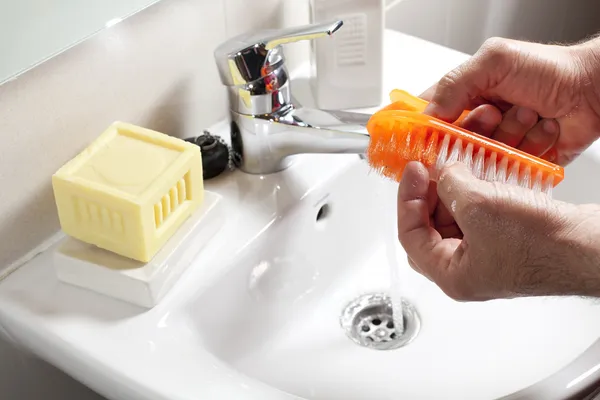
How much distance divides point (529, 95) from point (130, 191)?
1.06ft

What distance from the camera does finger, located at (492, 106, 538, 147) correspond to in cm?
64

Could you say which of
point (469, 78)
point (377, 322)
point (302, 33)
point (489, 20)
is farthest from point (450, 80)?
point (489, 20)

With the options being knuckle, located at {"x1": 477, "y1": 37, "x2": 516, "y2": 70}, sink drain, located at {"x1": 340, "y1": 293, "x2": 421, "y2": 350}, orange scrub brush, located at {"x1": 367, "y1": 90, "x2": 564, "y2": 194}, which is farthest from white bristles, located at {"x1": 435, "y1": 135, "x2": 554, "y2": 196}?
sink drain, located at {"x1": 340, "y1": 293, "x2": 421, "y2": 350}

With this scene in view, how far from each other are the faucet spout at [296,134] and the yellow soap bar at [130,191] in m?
0.08

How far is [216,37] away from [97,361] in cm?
32

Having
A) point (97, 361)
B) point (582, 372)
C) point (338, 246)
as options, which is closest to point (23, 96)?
point (97, 361)

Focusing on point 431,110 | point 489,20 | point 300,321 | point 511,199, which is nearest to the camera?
point 511,199

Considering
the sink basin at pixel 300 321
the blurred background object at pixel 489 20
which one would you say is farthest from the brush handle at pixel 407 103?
the blurred background object at pixel 489 20

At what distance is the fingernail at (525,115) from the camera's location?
64 cm

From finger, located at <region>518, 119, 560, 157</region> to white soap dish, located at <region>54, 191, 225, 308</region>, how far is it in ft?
0.93

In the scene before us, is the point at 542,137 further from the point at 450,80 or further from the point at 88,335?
the point at 88,335

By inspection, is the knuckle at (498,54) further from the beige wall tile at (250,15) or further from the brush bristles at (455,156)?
the beige wall tile at (250,15)

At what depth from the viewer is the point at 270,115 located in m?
0.65

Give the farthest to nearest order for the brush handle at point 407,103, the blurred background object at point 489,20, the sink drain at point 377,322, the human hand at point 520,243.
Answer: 1. the blurred background object at point 489,20
2. the sink drain at point 377,322
3. the brush handle at point 407,103
4. the human hand at point 520,243
